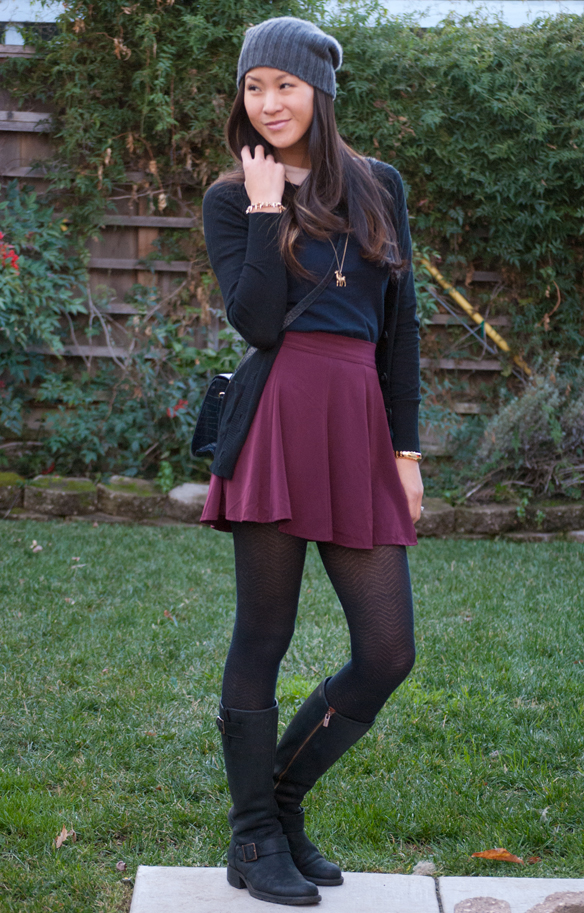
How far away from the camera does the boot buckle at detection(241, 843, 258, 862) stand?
1.63 metres

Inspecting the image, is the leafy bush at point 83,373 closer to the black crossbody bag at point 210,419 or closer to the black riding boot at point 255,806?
the black crossbody bag at point 210,419

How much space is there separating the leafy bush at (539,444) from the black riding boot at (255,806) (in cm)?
358

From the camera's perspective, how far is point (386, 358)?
176 centimetres

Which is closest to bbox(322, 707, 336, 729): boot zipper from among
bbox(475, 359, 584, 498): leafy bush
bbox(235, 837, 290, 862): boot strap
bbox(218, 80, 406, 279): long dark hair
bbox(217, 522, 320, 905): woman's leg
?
bbox(217, 522, 320, 905): woman's leg

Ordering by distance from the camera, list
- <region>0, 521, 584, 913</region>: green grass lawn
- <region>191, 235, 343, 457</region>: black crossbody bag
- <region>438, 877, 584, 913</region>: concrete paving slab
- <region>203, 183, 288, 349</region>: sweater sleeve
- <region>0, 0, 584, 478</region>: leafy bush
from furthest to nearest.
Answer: <region>0, 0, 584, 478</region>: leafy bush, <region>0, 521, 584, 913</region>: green grass lawn, <region>191, 235, 343, 457</region>: black crossbody bag, <region>438, 877, 584, 913</region>: concrete paving slab, <region>203, 183, 288, 349</region>: sweater sleeve

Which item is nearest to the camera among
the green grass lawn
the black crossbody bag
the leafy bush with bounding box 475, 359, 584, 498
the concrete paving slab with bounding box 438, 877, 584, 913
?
the concrete paving slab with bounding box 438, 877, 584, 913

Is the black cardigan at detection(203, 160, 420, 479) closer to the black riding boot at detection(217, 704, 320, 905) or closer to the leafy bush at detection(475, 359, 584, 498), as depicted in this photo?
the black riding boot at detection(217, 704, 320, 905)

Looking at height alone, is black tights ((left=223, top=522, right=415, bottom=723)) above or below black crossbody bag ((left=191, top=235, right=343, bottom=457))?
below

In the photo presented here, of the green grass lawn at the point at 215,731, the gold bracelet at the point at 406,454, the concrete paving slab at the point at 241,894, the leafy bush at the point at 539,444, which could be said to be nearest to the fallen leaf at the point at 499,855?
the green grass lawn at the point at 215,731

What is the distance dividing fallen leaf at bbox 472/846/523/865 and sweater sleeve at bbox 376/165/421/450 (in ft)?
2.92

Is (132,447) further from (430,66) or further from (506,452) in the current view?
(430,66)

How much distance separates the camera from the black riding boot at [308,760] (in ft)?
5.45

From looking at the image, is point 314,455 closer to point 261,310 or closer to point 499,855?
point 261,310

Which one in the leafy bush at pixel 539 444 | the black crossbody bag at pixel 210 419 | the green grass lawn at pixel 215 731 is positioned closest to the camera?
the black crossbody bag at pixel 210 419
